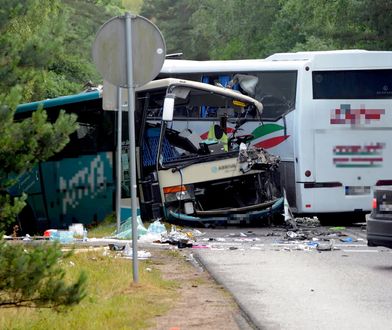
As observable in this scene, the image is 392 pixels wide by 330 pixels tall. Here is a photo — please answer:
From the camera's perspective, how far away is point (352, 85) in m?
21.0

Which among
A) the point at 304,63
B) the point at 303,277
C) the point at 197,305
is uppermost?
the point at 304,63

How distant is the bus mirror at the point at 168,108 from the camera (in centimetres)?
1853

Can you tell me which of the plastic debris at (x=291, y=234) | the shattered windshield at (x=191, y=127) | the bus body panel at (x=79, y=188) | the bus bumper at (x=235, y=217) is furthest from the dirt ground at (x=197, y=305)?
the bus body panel at (x=79, y=188)

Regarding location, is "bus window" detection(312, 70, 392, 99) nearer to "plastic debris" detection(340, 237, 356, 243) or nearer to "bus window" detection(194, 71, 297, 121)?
"bus window" detection(194, 71, 297, 121)

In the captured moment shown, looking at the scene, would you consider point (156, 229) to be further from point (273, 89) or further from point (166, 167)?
point (273, 89)

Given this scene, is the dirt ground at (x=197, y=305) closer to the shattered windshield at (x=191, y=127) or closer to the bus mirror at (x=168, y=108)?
the bus mirror at (x=168, y=108)

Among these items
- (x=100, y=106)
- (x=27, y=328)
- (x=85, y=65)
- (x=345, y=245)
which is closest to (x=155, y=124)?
(x=100, y=106)

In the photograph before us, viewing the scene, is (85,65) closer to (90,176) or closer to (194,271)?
(90,176)

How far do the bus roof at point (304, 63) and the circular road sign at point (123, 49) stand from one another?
10088mm

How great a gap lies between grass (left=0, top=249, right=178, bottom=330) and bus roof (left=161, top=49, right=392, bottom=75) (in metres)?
9.75

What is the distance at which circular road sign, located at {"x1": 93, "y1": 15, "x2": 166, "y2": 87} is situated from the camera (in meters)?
11.0

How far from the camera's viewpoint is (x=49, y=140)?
7684 mm

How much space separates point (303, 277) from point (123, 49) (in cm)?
379

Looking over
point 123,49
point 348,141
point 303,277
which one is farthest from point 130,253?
point 348,141
